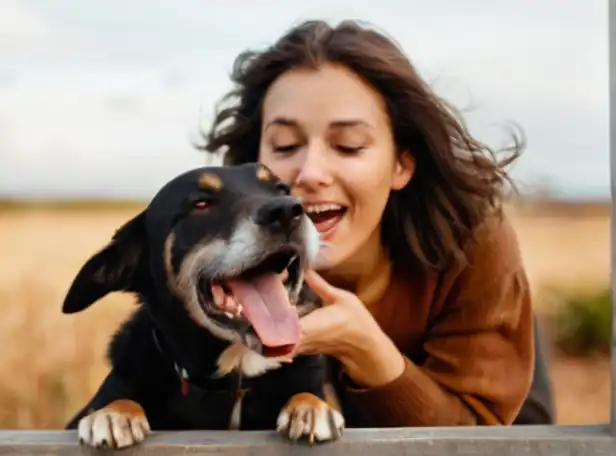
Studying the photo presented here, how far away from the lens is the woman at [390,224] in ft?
8.30

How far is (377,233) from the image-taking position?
8.70 ft

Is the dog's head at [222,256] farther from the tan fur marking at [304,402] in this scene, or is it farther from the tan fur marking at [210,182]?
the tan fur marking at [304,402]

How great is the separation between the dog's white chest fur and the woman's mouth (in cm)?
40

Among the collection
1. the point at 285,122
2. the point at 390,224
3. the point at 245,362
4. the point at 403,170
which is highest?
the point at 285,122

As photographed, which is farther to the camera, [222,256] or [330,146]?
[330,146]

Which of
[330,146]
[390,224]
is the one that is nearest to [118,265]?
[330,146]

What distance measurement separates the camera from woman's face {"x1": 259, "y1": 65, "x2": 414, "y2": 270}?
2.51 m

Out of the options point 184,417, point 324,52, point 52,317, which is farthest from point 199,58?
point 184,417

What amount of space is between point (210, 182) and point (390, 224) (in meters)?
0.65

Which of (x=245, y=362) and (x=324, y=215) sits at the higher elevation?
(x=324, y=215)

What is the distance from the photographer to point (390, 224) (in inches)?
105

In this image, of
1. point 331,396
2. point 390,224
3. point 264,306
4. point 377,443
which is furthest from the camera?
point 390,224

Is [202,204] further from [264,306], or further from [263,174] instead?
[264,306]

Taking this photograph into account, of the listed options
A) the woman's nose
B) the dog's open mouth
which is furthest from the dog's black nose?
the woman's nose
